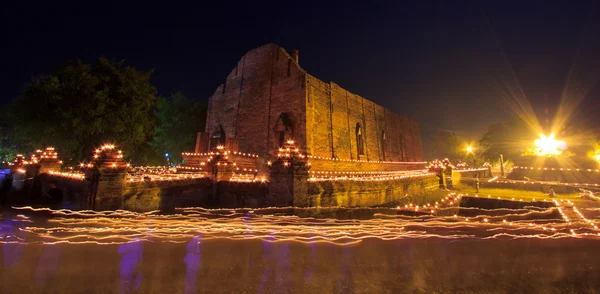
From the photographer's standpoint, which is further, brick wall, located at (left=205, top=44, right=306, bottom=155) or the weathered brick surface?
brick wall, located at (left=205, top=44, right=306, bottom=155)

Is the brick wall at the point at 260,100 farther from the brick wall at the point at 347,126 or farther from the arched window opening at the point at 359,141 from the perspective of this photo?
the arched window opening at the point at 359,141

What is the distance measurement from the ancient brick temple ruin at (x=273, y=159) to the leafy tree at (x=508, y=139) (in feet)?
35.6

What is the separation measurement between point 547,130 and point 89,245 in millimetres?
43133

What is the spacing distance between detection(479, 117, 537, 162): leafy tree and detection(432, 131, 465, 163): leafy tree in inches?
1186

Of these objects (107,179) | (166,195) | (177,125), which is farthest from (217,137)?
(107,179)

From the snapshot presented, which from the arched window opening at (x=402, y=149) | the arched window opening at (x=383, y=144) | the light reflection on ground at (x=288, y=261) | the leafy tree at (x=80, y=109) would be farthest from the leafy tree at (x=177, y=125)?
the arched window opening at (x=402, y=149)

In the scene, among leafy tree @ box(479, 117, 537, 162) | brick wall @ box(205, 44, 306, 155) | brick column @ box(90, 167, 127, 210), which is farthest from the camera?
leafy tree @ box(479, 117, 537, 162)

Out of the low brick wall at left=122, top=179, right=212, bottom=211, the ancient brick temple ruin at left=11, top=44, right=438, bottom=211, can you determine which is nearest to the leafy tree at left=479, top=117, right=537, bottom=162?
the ancient brick temple ruin at left=11, top=44, right=438, bottom=211

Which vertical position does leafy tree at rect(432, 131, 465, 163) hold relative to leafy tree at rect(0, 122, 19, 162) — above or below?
above

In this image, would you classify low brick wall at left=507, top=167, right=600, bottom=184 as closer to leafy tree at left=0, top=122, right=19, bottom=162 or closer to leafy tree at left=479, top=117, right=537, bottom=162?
leafy tree at left=479, top=117, right=537, bottom=162

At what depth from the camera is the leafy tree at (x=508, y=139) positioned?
30.9m

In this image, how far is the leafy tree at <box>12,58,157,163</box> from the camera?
14.0 m

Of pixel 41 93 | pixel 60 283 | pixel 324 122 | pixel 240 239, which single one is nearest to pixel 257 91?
pixel 324 122

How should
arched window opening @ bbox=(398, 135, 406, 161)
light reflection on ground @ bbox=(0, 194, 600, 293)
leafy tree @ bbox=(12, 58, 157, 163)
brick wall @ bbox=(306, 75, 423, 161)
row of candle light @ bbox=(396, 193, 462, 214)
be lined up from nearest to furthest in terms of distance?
light reflection on ground @ bbox=(0, 194, 600, 293) → row of candle light @ bbox=(396, 193, 462, 214) → leafy tree @ bbox=(12, 58, 157, 163) → brick wall @ bbox=(306, 75, 423, 161) → arched window opening @ bbox=(398, 135, 406, 161)
